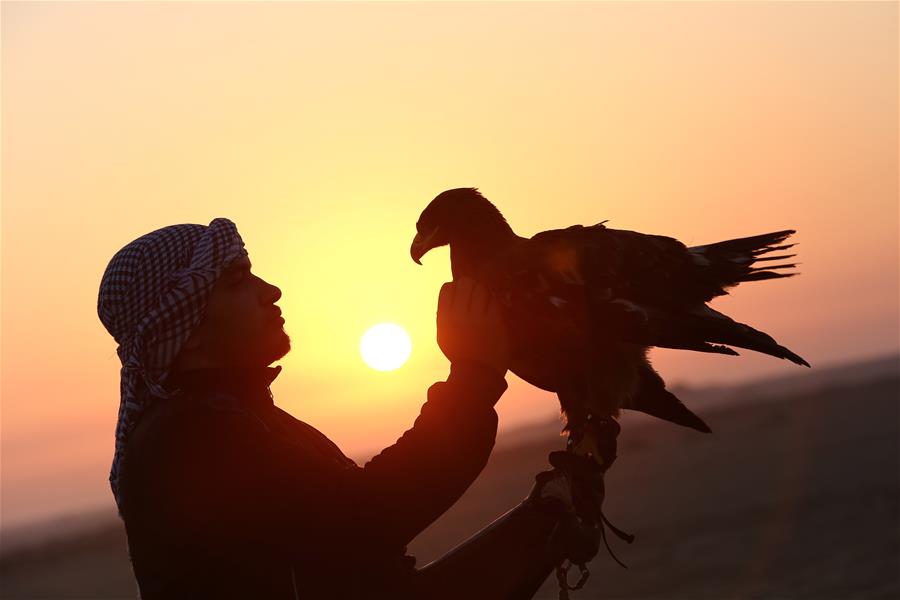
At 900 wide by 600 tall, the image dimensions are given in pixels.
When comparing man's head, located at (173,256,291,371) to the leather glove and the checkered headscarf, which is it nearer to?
the checkered headscarf

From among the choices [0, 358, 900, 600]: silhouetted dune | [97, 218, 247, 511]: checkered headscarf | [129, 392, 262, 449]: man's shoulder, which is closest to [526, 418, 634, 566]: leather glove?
[129, 392, 262, 449]: man's shoulder

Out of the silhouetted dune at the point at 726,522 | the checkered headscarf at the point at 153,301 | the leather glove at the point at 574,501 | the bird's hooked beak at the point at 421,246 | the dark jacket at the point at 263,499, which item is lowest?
the silhouetted dune at the point at 726,522

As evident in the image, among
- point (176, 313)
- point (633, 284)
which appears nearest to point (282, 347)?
point (176, 313)

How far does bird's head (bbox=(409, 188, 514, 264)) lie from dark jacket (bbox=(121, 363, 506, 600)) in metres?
2.59

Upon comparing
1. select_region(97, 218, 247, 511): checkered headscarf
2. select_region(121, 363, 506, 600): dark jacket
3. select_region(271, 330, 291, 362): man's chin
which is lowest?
select_region(121, 363, 506, 600): dark jacket

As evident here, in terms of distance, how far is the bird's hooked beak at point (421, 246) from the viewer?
5.94 m

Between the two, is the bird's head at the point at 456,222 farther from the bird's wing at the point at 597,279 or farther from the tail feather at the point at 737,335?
the tail feather at the point at 737,335

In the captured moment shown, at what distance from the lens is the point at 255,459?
3.07 meters

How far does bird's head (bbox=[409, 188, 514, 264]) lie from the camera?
18.7ft

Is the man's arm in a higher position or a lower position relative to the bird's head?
lower

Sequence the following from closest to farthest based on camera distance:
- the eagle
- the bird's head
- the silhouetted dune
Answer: the eagle
the bird's head
the silhouetted dune

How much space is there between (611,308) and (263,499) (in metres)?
2.07

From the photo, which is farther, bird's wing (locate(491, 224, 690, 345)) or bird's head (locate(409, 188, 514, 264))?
bird's head (locate(409, 188, 514, 264))

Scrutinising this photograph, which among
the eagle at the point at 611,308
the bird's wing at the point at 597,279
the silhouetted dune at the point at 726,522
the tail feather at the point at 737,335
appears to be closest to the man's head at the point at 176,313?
the eagle at the point at 611,308
